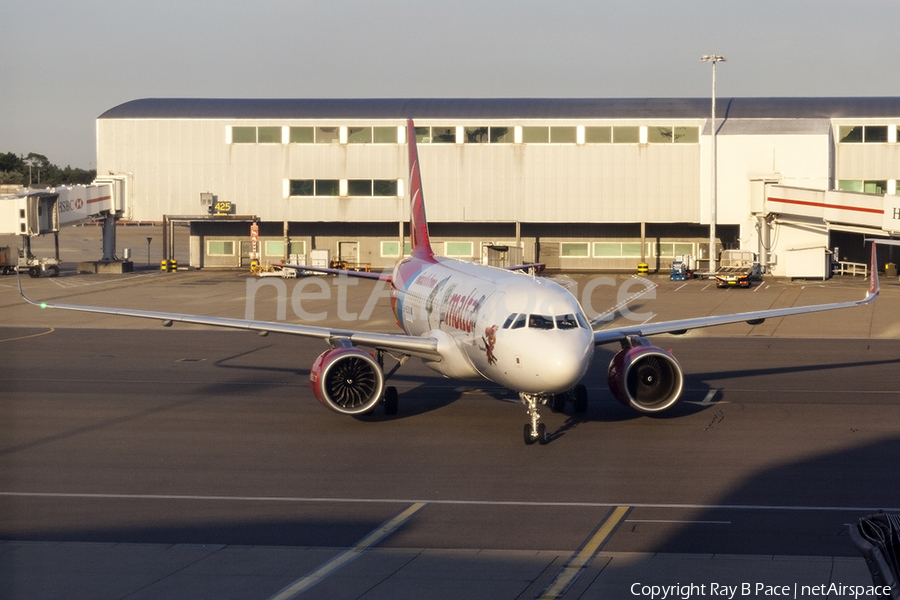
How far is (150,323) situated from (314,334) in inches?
1044

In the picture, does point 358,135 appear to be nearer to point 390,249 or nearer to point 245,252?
point 390,249

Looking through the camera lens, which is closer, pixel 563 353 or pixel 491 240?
pixel 563 353

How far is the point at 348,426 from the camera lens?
26.2m

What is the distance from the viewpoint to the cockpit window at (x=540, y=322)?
76.0 ft

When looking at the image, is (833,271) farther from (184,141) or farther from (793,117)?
(184,141)

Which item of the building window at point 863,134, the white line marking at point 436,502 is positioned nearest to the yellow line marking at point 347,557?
the white line marking at point 436,502

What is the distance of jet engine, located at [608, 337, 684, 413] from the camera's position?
26344mm

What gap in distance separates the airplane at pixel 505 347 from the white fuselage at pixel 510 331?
3 centimetres

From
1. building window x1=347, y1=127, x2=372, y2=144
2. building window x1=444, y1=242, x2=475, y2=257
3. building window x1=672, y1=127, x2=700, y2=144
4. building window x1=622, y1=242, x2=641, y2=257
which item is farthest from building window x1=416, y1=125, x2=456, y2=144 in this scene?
building window x1=672, y1=127, x2=700, y2=144

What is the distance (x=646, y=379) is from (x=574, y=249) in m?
59.5

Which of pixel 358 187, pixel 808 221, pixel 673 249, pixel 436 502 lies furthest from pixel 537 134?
pixel 436 502

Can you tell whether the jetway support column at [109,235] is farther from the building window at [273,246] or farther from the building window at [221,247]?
the building window at [273,246]

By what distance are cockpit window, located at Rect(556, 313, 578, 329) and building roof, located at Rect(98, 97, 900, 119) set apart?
194 ft

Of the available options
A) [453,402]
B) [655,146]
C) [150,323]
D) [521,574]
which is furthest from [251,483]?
[655,146]
